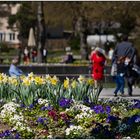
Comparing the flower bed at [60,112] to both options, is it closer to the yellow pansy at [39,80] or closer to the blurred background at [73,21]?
the yellow pansy at [39,80]

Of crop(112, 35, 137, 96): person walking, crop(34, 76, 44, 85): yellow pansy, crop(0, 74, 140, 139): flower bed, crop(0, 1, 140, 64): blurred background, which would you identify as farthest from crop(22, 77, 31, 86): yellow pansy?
crop(0, 1, 140, 64): blurred background

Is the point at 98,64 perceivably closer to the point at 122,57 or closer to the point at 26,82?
the point at 122,57

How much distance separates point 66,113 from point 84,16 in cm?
3240

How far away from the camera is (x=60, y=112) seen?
10.6m

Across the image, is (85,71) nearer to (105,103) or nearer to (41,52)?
(41,52)

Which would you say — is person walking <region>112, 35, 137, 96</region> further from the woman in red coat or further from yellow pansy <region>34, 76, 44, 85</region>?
yellow pansy <region>34, 76, 44, 85</region>

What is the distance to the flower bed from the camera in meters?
9.05

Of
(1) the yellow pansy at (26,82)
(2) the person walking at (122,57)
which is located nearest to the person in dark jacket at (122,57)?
(2) the person walking at (122,57)

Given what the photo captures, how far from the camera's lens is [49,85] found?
1174cm

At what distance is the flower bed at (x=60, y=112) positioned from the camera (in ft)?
29.7

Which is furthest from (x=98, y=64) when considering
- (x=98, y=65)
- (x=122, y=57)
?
(x=122, y=57)

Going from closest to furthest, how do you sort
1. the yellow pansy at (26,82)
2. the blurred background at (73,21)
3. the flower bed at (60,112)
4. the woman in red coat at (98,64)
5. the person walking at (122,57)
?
1. the flower bed at (60,112)
2. the yellow pansy at (26,82)
3. the person walking at (122,57)
4. the woman in red coat at (98,64)
5. the blurred background at (73,21)

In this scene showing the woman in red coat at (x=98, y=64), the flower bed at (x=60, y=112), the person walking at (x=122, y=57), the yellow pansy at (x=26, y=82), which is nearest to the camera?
the flower bed at (x=60, y=112)

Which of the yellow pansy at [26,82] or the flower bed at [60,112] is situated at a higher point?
the yellow pansy at [26,82]
